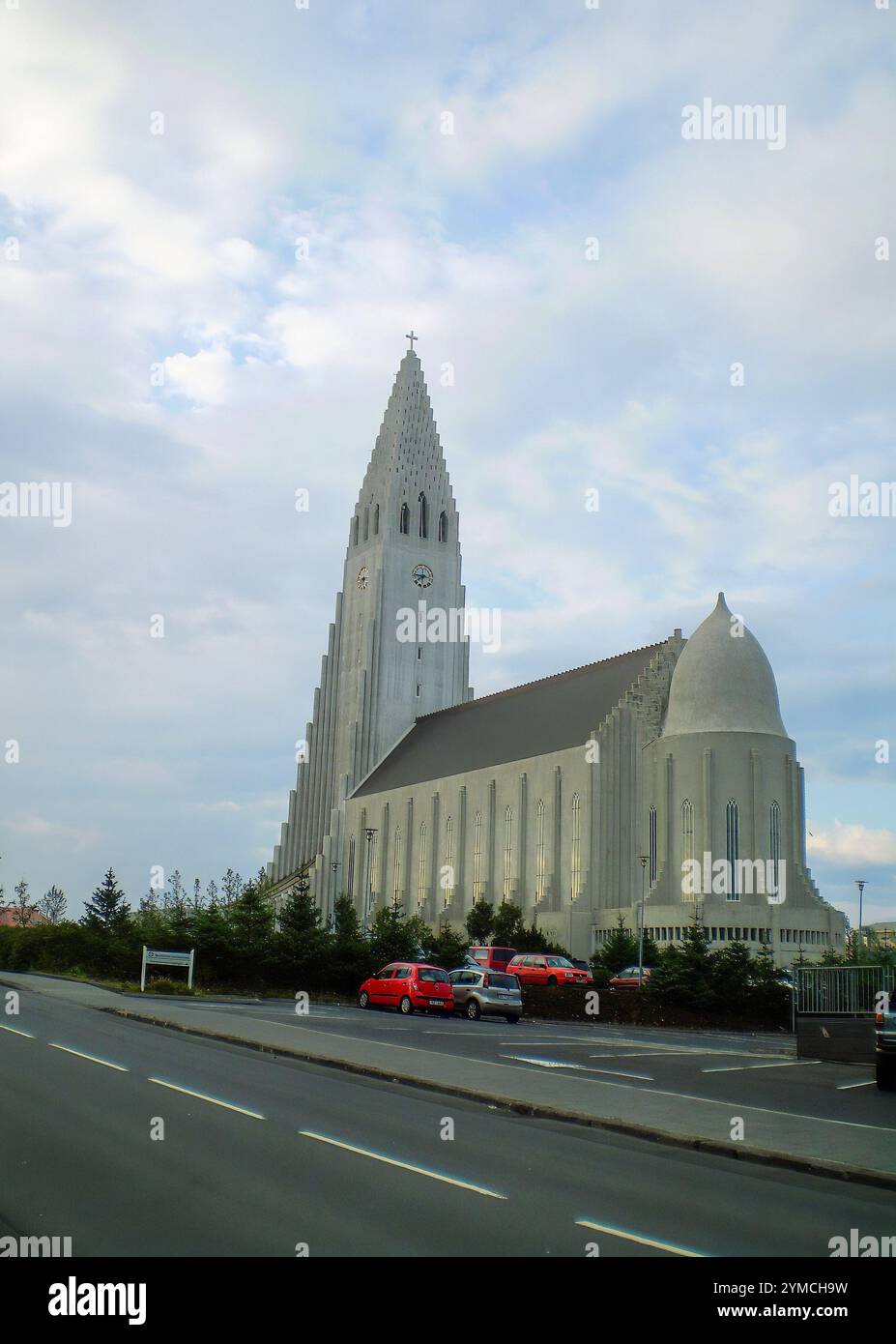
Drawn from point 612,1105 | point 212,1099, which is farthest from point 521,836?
point 212,1099

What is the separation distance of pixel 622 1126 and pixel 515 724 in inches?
2724

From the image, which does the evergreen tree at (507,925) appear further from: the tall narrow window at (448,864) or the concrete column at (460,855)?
the tall narrow window at (448,864)

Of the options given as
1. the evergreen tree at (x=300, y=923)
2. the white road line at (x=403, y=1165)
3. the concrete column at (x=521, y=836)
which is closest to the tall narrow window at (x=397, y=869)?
the concrete column at (x=521, y=836)

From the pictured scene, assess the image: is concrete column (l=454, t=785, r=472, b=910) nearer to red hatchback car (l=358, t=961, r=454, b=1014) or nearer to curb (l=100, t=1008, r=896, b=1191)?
red hatchback car (l=358, t=961, r=454, b=1014)

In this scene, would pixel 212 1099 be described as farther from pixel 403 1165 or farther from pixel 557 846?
pixel 557 846

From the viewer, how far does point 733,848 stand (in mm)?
67188

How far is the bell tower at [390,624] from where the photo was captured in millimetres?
106000

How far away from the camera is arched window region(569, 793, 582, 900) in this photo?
69.4 metres

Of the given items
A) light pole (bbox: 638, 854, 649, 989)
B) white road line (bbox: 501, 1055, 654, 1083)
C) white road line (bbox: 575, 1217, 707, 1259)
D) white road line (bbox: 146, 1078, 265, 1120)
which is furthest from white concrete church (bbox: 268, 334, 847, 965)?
white road line (bbox: 575, 1217, 707, 1259)

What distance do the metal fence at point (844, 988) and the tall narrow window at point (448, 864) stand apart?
54.6 metres

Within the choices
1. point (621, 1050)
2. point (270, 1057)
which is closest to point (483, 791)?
point (621, 1050)

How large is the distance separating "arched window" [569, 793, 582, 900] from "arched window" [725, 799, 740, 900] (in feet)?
27.3
